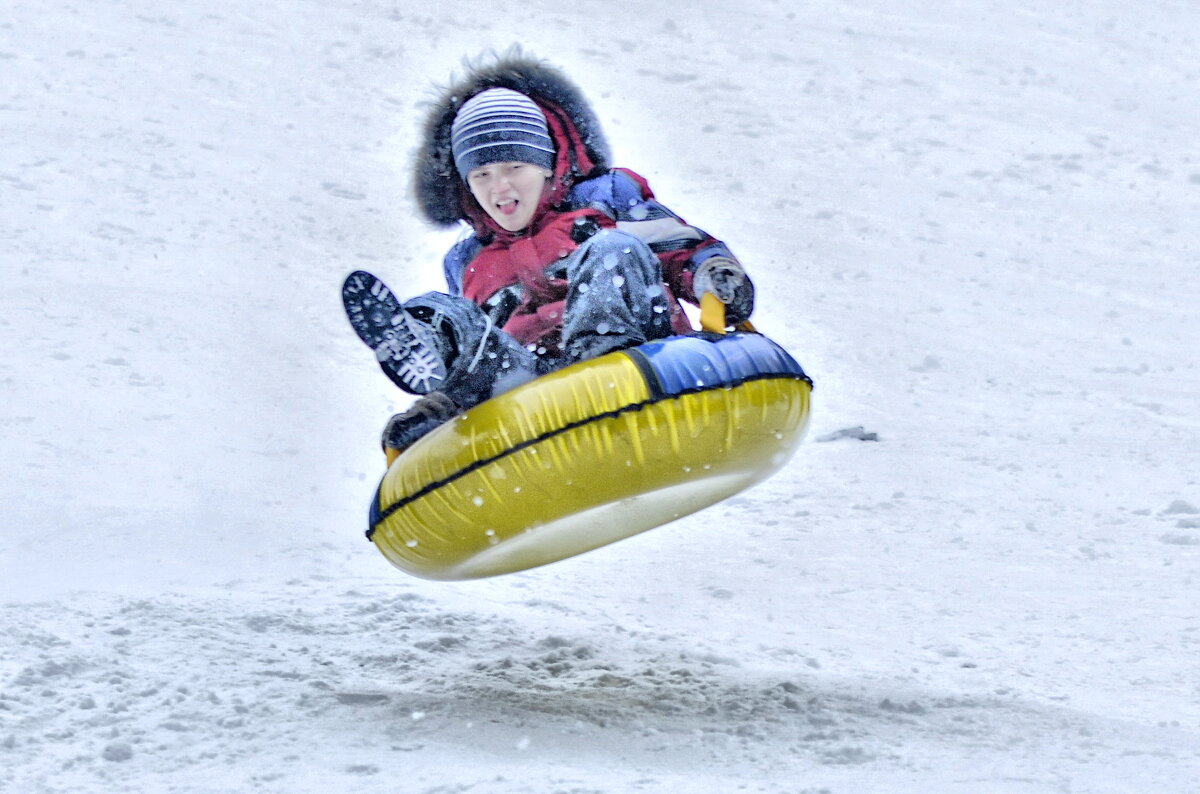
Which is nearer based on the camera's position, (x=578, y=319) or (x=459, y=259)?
(x=578, y=319)

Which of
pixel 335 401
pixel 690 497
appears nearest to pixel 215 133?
pixel 335 401

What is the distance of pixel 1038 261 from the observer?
8.77 metres

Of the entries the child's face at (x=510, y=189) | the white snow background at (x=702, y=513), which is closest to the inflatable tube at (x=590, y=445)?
the white snow background at (x=702, y=513)

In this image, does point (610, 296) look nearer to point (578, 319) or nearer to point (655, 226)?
point (578, 319)

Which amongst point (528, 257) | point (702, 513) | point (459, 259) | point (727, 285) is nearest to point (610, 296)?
point (727, 285)

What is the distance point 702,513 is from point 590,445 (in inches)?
112

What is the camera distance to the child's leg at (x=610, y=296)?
358 cm

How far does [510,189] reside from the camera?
390 cm

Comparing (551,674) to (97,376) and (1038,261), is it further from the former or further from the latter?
(1038,261)

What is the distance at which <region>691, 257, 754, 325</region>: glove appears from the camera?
375cm

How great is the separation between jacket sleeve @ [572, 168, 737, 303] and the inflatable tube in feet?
1.09

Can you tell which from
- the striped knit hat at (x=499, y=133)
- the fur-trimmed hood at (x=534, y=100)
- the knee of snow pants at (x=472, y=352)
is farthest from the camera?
the fur-trimmed hood at (x=534, y=100)

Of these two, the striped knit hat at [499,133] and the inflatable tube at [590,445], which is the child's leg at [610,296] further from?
the striped knit hat at [499,133]

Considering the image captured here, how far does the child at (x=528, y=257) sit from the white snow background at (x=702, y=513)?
1.05 feet
